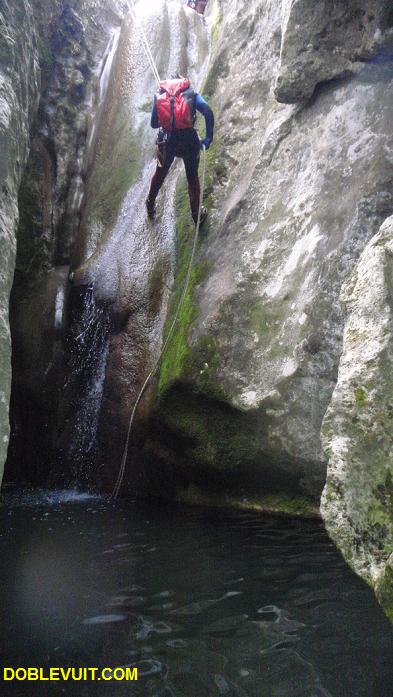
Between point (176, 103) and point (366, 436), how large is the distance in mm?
5773

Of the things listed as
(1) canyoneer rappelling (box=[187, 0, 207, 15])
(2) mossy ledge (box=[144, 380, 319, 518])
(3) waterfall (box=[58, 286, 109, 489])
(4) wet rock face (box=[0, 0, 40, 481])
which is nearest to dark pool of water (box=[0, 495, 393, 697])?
(2) mossy ledge (box=[144, 380, 319, 518])

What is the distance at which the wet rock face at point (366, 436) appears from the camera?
8.38 feet

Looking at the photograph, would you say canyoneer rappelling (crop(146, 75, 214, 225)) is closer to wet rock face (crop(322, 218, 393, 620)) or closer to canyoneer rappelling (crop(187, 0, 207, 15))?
wet rock face (crop(322, 218, 393, 620))

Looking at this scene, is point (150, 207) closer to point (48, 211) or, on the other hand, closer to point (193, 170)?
point (193, 170)

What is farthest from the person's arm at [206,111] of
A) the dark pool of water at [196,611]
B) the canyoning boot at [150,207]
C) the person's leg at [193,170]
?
the dark pool of water at [196,611]

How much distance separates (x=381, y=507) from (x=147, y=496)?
177 inches


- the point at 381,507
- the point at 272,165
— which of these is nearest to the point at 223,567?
the point at 381,507

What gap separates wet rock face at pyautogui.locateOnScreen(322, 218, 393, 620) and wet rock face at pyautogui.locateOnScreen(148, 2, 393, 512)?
232cm

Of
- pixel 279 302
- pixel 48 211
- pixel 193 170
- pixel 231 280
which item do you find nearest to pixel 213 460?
pixel 279 302

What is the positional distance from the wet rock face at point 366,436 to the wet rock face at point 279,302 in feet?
7.60

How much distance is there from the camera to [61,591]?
3.78 m

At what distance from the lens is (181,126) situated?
7.18m

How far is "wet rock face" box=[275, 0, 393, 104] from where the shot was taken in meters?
5.52

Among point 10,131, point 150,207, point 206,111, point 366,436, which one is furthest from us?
point 150,207
